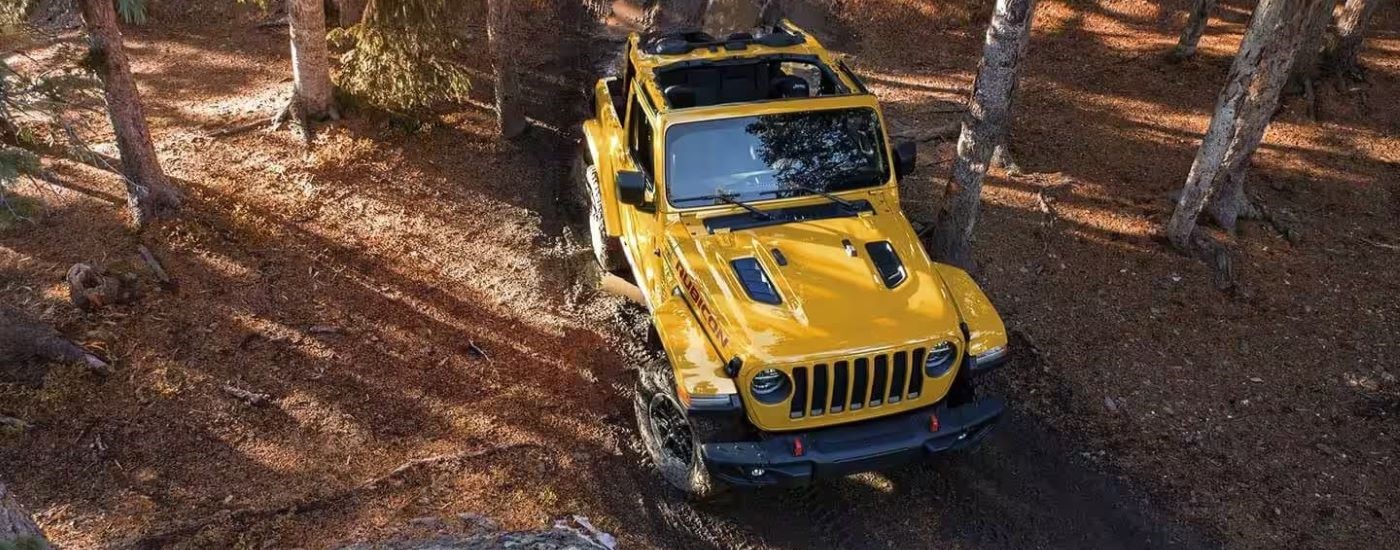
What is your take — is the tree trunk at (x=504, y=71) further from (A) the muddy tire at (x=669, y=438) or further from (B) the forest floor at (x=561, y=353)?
(A) the muddy tire at (x=669, y=438)

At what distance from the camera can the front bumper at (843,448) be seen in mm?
5633

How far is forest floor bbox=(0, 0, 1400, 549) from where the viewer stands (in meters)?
6.34

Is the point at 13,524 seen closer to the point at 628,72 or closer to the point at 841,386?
the point at 841,386

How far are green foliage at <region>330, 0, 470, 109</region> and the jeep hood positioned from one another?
17.6 ft

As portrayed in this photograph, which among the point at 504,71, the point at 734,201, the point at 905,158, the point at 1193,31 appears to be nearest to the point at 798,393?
the point at 734,201

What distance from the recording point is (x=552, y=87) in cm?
1339

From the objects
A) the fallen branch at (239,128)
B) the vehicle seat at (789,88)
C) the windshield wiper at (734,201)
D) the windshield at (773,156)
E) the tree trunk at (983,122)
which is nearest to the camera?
the windshield wiper at (734,201)

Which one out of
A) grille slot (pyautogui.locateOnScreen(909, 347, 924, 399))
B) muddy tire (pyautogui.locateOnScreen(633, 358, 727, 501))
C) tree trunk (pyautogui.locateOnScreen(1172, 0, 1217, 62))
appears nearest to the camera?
grille slot (pyautogui.locateOnScreen(909, 347, 924, 399))

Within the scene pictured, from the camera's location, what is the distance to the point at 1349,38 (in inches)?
490

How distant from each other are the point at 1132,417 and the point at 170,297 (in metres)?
8.78

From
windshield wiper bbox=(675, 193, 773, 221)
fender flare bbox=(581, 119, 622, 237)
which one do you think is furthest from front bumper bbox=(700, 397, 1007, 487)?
fender flare bbox=(581, 119, 622, 237)

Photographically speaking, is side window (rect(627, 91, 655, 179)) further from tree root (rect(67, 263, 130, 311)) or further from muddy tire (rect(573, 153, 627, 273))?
tree root (rect(67, 263, 130, 311))

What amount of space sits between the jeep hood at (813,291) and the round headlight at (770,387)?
18 cm

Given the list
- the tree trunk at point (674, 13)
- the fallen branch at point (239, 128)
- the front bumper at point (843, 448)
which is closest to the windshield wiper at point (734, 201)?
the front bumper at point (843, 448)
